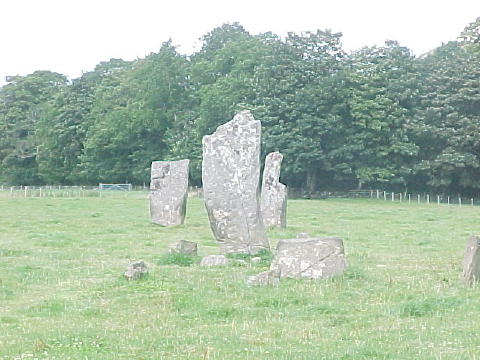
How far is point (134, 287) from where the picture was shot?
1313 cm

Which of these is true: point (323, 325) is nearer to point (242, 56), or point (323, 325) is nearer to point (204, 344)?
point (204, 344)

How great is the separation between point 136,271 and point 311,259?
10.0ft

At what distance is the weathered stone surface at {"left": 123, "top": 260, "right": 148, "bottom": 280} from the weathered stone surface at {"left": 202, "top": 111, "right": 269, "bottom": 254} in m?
4.29

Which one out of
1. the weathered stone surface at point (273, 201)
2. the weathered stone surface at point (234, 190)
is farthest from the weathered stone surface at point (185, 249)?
the weathered stone surface at point (273, 201)

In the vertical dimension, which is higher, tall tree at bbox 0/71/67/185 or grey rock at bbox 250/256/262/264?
tall tree at bbox 0/71/67/185

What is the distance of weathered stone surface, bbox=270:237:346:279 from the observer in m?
14.0

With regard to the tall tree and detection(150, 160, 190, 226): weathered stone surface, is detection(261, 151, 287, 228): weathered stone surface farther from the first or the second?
the tall tree

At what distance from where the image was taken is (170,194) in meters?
28.0

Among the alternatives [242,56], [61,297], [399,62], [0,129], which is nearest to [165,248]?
[61,297]

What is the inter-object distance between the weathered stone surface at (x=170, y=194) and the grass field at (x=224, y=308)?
6855mm

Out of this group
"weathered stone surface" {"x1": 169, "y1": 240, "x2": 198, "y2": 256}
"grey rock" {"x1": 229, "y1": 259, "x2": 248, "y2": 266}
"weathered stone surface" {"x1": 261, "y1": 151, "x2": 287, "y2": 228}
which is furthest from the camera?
"weathered stone surface" {"x1": 261, "y1": 151, "x2": 287, "y2": 228}

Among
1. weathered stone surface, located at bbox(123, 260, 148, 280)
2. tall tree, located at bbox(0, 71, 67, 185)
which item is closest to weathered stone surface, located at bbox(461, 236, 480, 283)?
weathered stone surface, located at bbox(123, 260, 148, 280)

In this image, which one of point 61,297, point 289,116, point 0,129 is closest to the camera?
point 61,297

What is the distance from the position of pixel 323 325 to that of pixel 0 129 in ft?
245
